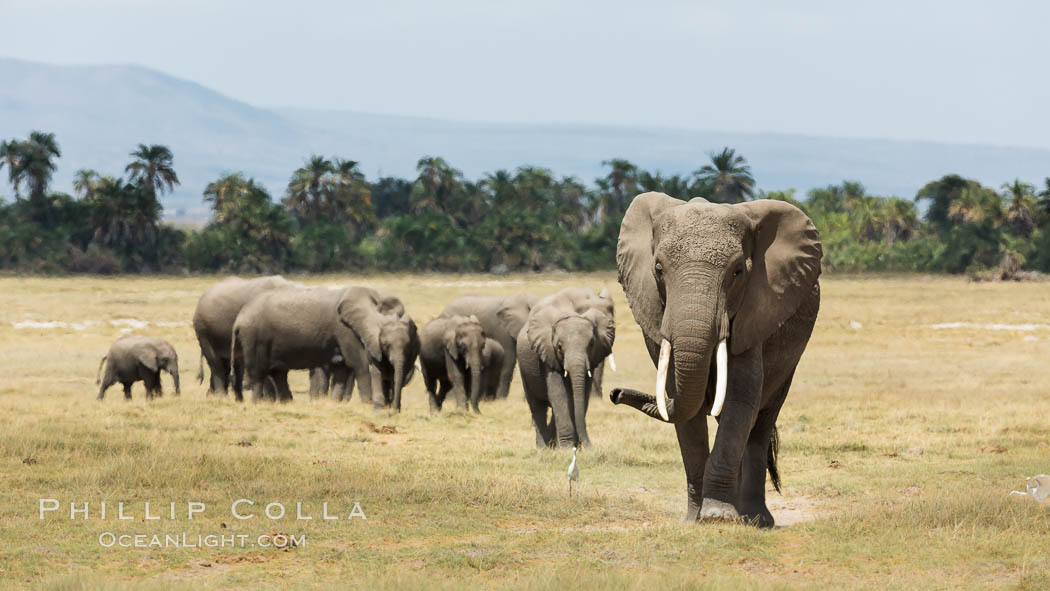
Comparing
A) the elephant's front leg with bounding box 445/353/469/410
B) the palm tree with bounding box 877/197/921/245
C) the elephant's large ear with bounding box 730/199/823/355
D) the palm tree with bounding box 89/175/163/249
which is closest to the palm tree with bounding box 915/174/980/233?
the palm tree with bounding box 877/197/921/245

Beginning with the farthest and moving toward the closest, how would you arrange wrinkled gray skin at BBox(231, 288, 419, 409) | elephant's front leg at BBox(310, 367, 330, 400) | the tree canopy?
the tree canopy
elephant's front leg at BBox(310, 367, 330, 400)
wrinkled gray skin at BBox(231, 288, 419, 409)

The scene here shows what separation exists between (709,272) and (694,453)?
175 centimetres

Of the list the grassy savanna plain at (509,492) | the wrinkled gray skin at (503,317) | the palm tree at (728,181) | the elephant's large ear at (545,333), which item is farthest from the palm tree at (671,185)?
the elephant's large ear at (545,333)

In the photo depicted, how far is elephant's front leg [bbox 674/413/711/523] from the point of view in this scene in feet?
33.4

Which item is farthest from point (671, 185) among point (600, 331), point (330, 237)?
point (600, 331)

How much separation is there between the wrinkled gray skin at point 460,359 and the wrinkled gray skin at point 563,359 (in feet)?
16.0

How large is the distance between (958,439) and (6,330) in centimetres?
3105

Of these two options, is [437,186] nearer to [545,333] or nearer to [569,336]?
[545,333]

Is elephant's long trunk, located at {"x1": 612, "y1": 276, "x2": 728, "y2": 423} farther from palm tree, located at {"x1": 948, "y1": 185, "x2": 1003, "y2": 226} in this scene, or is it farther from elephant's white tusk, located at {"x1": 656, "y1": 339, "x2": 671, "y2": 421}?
palm tree, located at {"x1": 948, "y1": 185, "x2": 1003, "y2": 226}

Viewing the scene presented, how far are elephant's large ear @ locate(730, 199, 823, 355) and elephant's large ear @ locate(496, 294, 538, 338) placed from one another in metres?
15.5

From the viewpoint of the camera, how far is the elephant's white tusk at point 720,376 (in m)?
9.02

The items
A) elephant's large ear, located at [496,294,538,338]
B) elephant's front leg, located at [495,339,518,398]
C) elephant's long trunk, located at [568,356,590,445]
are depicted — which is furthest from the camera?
elephant's large ear, located at [496,294,538,338]

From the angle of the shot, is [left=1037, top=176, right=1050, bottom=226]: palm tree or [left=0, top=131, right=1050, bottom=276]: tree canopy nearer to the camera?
[left=0, top=131, right=1050, bottom=276]: tree canopy

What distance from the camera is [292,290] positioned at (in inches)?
940
